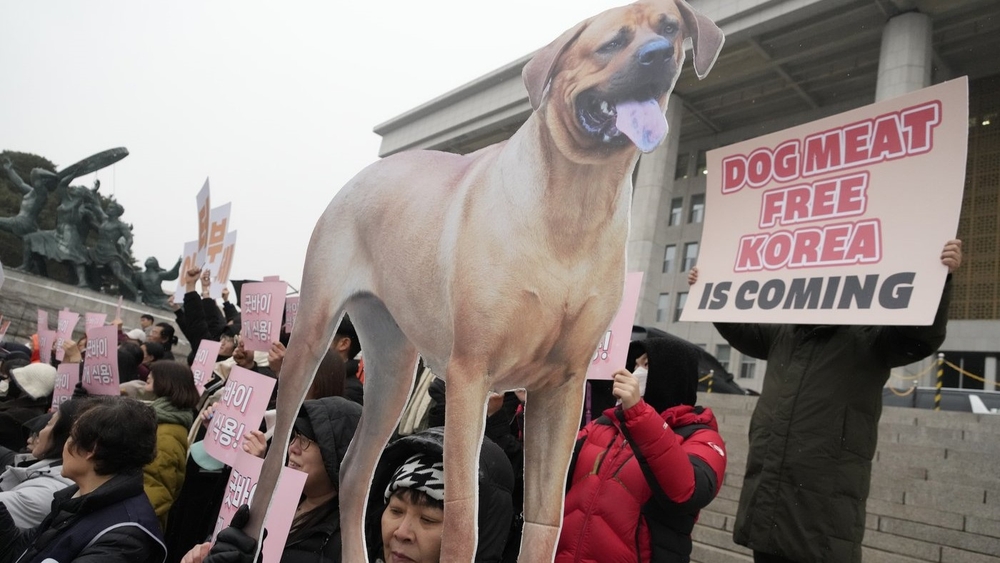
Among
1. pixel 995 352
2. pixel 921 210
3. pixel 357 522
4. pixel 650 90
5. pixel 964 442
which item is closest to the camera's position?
pixel 650 90

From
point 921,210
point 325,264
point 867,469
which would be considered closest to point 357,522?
point 325,264

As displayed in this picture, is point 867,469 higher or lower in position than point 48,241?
lower

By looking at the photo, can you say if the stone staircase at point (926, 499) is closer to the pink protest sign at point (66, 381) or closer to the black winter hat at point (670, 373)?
the black winter hat at point (670, 373)

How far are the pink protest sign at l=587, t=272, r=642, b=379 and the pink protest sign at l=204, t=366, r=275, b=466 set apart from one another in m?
1.13

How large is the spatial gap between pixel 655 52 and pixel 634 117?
150mm

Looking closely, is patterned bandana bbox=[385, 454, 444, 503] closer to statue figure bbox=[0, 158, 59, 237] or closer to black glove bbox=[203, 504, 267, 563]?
black glove bbox=[203, 504, 267, 563]

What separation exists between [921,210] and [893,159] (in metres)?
0.23

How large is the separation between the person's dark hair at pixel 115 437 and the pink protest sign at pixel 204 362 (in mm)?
995

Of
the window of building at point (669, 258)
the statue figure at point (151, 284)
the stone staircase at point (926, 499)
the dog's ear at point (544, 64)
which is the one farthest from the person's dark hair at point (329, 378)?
the window of building at point (669, 258)

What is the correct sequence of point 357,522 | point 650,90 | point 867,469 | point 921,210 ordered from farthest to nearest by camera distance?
1. point 867,469
2. point 921,210
3. point 357,522
4. point 650,90

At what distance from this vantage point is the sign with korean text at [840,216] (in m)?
2.33

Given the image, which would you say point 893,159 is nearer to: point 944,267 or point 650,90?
point 944,267

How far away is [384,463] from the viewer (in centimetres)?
221

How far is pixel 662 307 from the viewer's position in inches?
1048
